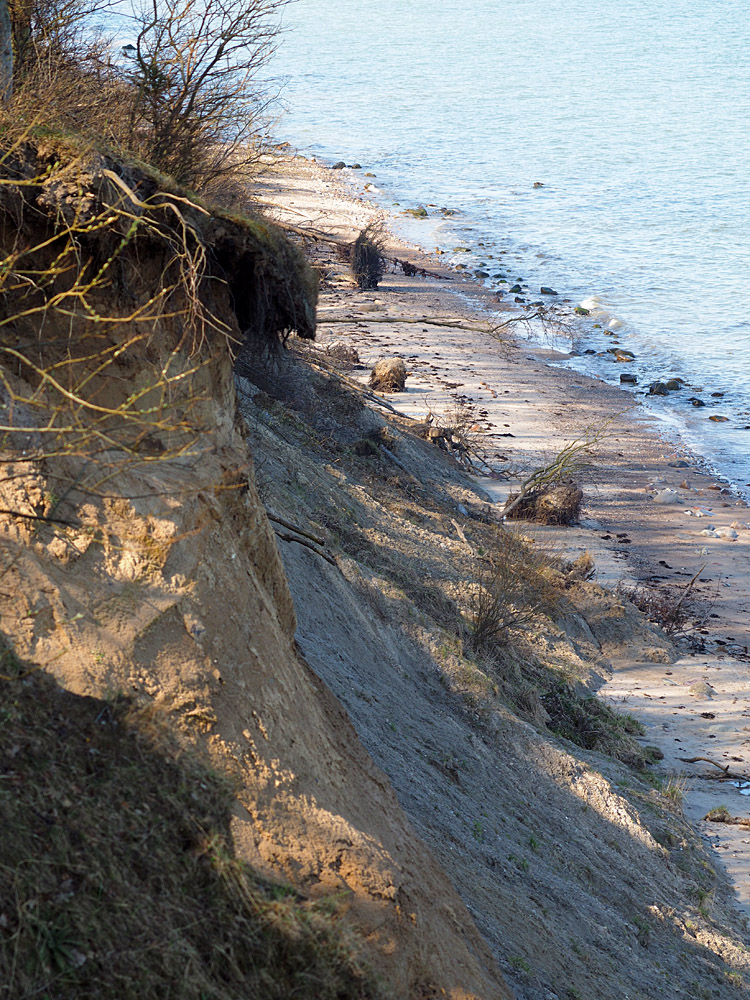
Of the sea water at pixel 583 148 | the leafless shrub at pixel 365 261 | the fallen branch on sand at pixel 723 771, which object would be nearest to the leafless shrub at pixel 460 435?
the sea water at pixel 583 148

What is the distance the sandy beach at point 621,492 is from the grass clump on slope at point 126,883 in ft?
16.0

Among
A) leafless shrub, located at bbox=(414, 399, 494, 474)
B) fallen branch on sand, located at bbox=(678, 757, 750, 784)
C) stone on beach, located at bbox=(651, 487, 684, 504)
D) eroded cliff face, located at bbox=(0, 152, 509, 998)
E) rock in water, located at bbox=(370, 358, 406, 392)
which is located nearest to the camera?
eroded cliff face, located at bbox=(0, 152, 509, 998)

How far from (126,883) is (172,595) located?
1.43 meters

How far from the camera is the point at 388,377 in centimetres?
2194

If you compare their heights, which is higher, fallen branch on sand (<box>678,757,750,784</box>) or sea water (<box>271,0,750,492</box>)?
sea water (<box>271,0,750,492</box>)

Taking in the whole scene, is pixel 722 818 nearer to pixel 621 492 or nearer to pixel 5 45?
pixel 5 45

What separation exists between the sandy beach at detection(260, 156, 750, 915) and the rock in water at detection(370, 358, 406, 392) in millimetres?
398

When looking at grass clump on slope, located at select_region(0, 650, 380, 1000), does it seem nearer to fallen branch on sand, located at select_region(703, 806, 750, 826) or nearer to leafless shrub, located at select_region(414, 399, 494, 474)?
fallen branch on sand, located at select_region(703, 806, 750, 826)

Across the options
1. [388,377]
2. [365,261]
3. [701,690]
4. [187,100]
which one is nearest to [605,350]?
[365,261]

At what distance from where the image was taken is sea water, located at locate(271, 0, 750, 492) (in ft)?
107

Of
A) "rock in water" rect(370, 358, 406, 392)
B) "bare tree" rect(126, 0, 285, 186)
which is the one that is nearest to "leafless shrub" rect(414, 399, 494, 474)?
"rock in water" rect(370, 358, 406, 392)

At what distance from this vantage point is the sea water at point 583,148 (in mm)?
32750

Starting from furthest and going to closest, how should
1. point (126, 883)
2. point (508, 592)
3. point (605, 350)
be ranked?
1. point (605, 350)
2. point (508, 592)
3. point (126, 883)

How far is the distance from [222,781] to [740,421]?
81.3ft
